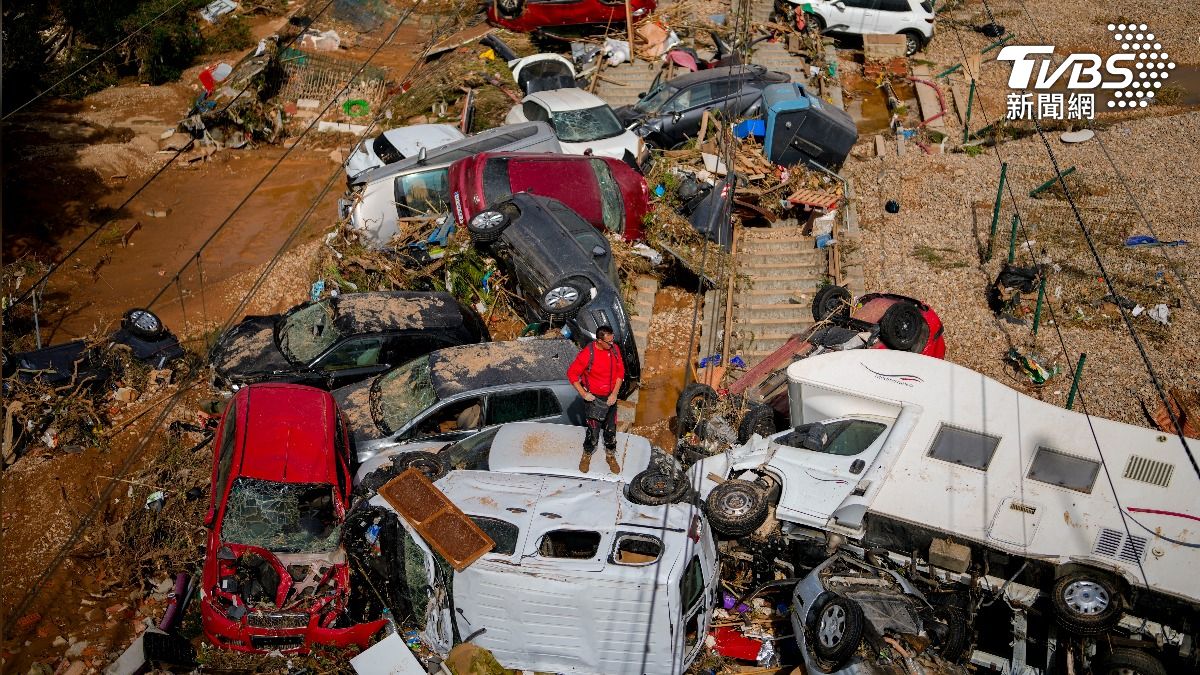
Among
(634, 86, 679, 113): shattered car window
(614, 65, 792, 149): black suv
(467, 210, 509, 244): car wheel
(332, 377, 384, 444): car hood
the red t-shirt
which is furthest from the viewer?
(634, 86, 679, 113): shattered car window

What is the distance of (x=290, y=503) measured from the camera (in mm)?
8555

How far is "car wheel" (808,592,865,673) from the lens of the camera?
7.42 meters

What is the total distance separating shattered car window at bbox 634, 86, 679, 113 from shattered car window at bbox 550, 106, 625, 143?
1.25 m

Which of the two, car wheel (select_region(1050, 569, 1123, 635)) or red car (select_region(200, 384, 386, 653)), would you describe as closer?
car wheel (select_region(1050, 569, 1123, 635))

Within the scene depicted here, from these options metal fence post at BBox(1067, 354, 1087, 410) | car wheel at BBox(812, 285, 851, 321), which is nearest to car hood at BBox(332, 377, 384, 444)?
car wheel at BBox(812, 285, 851, 321)

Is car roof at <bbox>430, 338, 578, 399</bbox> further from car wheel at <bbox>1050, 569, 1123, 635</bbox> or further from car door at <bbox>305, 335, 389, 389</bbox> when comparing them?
car wheel at <bbox>1050, 569, 1123, 635</bbox>

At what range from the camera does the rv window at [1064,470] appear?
8414mm

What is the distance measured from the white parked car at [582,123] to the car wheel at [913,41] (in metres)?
8.38

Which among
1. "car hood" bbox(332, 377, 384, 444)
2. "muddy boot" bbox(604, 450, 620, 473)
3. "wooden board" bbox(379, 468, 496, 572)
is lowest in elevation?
"car hood" bbox(332, 377, 384, 444)

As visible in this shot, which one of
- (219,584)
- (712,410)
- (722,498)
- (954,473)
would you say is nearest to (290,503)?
(219,584)

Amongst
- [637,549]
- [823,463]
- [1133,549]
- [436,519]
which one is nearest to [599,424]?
[637,549]

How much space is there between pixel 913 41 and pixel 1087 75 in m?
3.60

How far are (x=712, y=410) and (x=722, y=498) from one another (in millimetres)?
2264

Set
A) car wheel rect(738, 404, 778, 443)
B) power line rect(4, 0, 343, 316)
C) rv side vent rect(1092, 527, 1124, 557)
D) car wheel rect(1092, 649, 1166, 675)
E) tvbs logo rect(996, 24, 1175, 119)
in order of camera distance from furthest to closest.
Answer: tvbs logo rect(996, 24, 1175, 119) → power line rect(4, 0, 343, 316) → car wheel rect(738, 404, 778, 443) → rv side vent rect(1092, 527, 1124, 557) → car wheel rect(1092, 649, 1166, 675)
